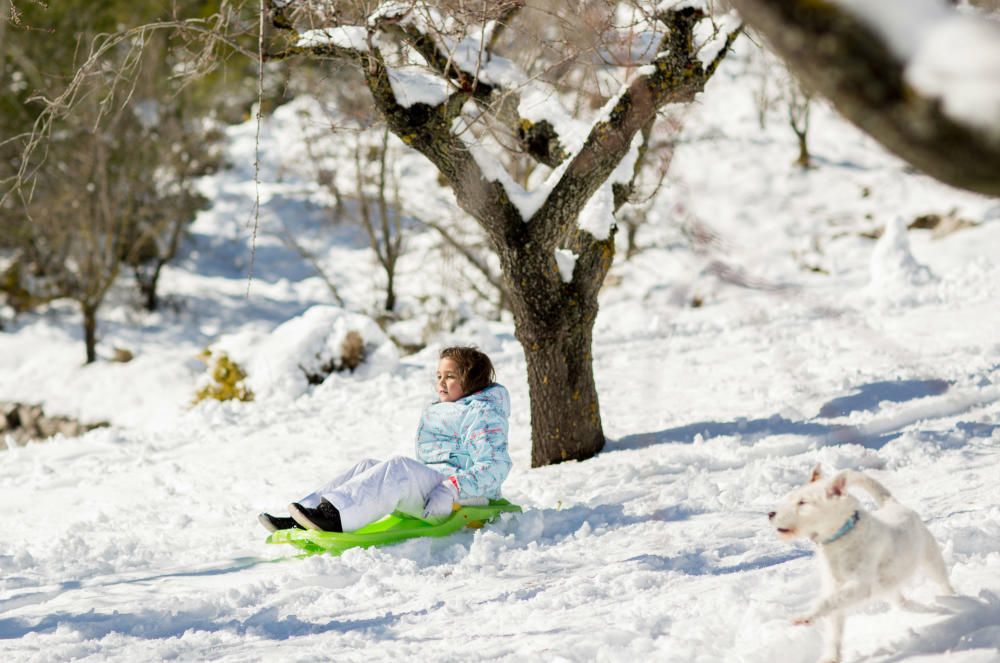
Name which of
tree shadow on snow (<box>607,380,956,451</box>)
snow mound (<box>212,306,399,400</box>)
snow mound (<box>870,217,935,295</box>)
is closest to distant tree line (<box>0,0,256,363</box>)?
snow mound (<box>212,306,399,400</box>)

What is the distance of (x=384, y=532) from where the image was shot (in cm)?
448

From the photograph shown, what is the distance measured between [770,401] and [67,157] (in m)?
14.3

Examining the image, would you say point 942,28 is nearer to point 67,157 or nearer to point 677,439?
point 677,439

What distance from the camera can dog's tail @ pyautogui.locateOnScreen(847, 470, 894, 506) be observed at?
2.81 m

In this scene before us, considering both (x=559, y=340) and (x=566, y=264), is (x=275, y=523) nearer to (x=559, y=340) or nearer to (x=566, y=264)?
(x=559, y=340)

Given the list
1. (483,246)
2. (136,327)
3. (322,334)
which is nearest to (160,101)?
(136,327)

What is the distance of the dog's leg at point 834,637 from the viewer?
2.68 meters

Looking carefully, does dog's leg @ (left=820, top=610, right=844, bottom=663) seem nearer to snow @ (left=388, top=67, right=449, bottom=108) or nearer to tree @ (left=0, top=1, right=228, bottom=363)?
snow @ (left=388, top=67, right=449, bottom=108)

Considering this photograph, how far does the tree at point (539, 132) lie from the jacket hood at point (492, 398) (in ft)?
3.19

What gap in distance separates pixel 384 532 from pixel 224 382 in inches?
254

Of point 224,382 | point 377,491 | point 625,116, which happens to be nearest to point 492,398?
point 377,491

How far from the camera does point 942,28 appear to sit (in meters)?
1.67

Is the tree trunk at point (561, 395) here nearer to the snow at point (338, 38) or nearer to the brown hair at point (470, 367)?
the brown hair at point (470, 367)

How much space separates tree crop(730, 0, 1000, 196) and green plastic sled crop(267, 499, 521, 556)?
10.7ft
